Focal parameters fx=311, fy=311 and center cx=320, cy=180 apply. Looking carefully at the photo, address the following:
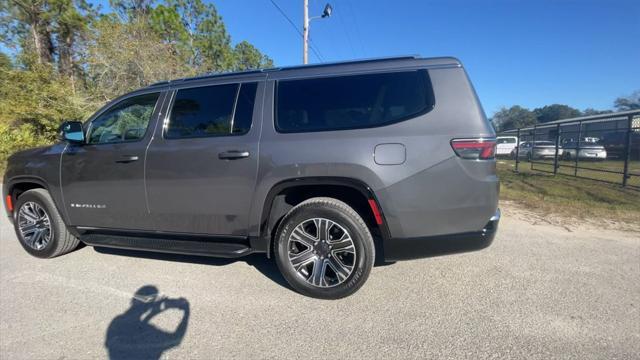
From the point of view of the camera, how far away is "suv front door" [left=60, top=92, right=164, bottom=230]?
126 inches

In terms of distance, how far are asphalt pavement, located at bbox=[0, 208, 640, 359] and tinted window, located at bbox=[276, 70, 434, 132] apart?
1555mm

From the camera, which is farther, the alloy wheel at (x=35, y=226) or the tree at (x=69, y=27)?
the tree at (x=69, y=27)

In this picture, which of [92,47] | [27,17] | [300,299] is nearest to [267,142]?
[300,299]

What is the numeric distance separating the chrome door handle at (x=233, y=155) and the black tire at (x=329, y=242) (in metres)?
0.66

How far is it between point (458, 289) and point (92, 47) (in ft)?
52.9

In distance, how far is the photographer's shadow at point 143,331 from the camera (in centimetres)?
212

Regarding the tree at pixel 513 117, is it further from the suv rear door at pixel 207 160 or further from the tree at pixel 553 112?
the suv rear door at pixel 207 160

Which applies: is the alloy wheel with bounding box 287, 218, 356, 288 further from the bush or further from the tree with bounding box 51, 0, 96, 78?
the tree with bounding box 51, 0, 96, 78

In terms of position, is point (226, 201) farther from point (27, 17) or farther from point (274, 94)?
point (27, 17)

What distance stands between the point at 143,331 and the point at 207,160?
57.6 inches

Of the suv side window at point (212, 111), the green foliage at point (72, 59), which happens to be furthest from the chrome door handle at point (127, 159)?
the green foliage at point (72, 59)

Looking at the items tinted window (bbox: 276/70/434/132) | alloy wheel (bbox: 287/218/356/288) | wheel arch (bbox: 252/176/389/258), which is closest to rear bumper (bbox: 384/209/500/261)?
wheel arch (bbox: 252/176/389/258)

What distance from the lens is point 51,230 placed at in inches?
144

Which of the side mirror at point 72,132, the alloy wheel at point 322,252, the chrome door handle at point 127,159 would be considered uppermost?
the side mirror at point 72,132
